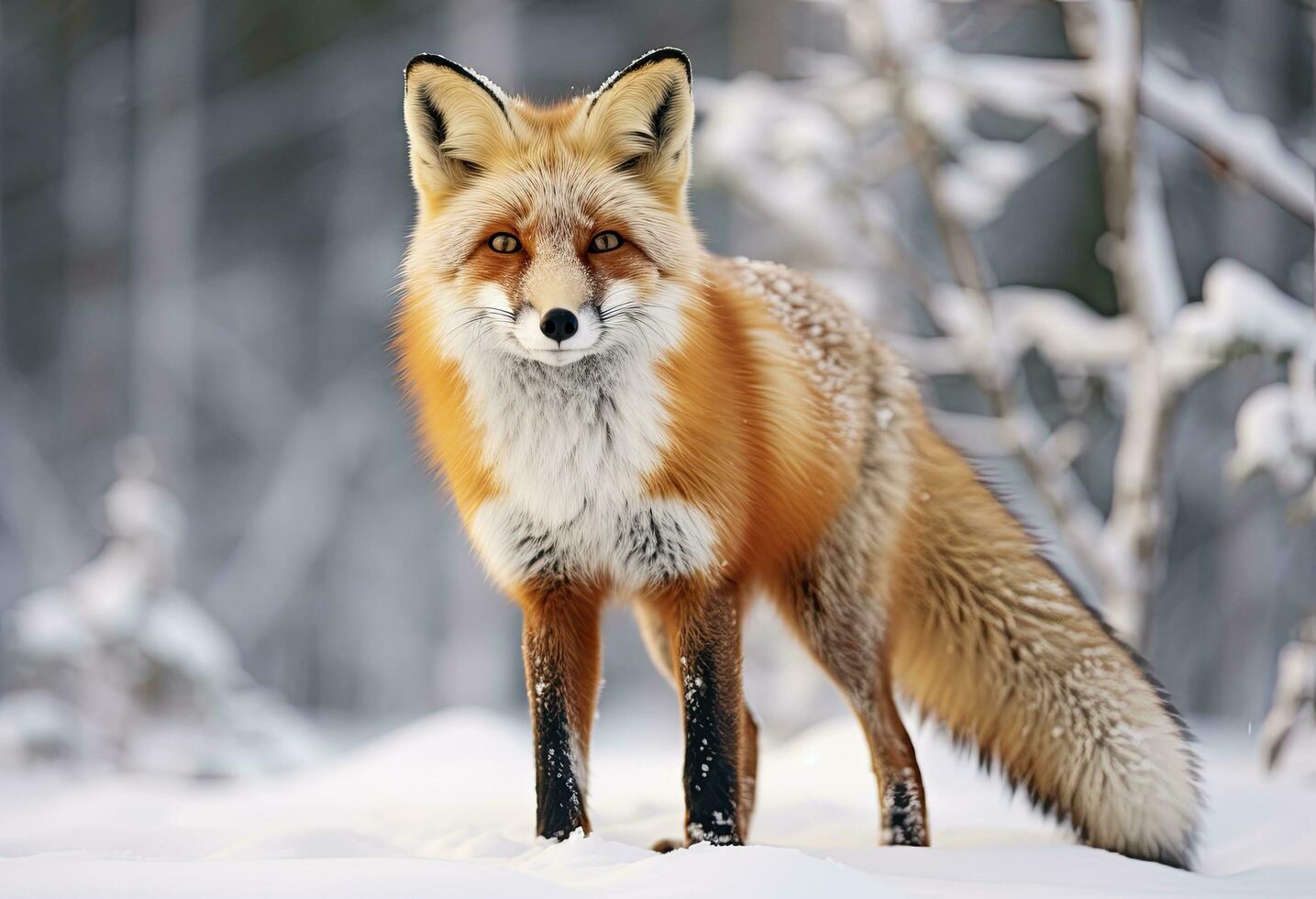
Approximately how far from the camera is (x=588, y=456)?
2.80 metres

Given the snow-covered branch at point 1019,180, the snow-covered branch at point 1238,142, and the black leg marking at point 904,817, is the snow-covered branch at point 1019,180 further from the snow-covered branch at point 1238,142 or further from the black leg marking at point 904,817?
the black leg marking at point 904,817

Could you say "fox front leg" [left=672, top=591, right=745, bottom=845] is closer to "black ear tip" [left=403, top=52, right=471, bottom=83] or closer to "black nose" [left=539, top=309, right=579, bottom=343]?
"black nose" [left=539, top=309, right=579, bottom=343]

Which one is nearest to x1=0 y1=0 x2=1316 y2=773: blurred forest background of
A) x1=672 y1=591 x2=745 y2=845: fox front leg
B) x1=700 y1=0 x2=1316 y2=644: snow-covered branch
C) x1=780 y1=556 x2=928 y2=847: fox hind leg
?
x1=700 y1=0 x2=1316 y2=644: snow-covered branch

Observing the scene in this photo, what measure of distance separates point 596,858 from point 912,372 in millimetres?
→ 1862

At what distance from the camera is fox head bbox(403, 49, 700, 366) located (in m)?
2.68

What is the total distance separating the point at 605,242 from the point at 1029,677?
1557 mm

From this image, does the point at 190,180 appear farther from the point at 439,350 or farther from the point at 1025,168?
the point at 439,350

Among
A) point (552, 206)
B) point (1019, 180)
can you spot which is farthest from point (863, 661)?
point (1019, 180)

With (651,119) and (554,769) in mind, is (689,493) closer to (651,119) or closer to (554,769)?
(554,769)

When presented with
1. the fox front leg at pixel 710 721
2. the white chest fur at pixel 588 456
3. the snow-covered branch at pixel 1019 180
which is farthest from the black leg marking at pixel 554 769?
the snow-covered branch at pixel 1019 180

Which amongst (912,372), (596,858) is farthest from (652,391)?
(912,372)

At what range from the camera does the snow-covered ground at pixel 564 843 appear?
2.29 meters

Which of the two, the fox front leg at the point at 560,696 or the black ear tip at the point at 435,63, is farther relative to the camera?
the fox front leg at the point at 560,696

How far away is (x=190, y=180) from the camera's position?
1416cm
